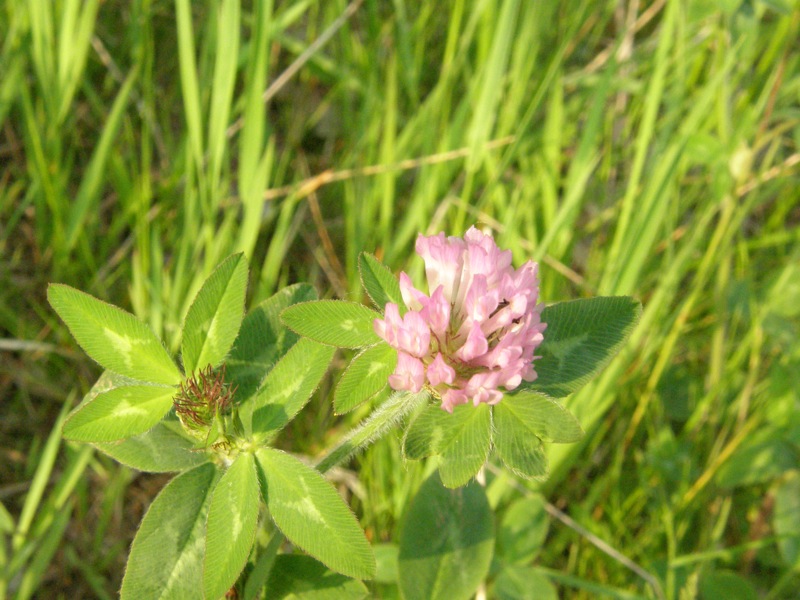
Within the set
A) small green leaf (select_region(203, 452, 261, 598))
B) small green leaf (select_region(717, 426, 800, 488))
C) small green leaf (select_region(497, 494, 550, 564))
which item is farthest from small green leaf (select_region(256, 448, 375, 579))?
small green leaf (select_region(717, 426, 800, 488))

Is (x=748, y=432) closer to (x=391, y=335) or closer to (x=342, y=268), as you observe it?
(x=342, y=268)

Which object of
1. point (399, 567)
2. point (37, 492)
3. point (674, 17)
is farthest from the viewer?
point (674, 17)

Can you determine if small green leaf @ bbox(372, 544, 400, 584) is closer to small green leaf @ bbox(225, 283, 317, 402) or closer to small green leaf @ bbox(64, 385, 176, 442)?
small green leaf @ bbox(225, 283, 317, 402)

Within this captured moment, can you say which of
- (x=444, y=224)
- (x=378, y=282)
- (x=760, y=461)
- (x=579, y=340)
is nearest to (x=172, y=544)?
(x=378, y=282)

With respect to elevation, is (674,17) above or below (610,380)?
above

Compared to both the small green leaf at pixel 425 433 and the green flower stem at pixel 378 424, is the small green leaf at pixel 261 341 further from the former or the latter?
the small green leaf at pixel 425 433

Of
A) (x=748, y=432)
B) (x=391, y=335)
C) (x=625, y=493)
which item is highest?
(x=391, y=335)

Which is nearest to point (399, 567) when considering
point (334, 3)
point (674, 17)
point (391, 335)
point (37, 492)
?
point (391, 335)
